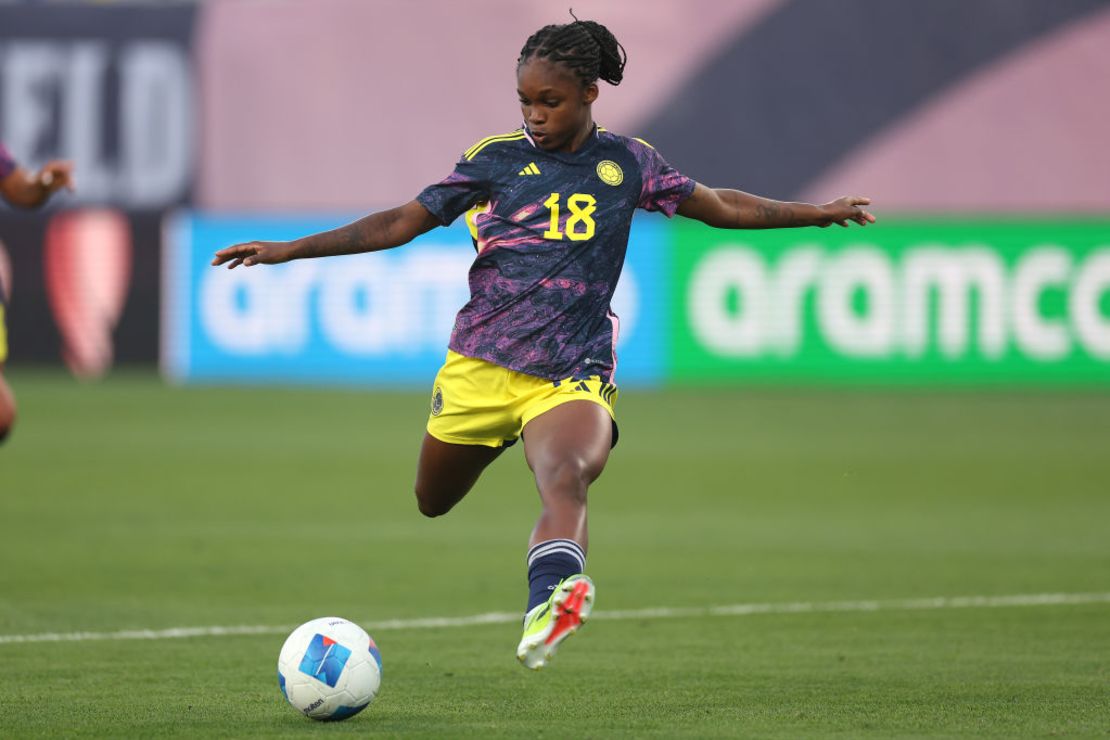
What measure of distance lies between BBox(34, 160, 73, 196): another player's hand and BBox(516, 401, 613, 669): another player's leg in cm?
430

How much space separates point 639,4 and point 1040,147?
582 centimetres

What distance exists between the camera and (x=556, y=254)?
270 inches

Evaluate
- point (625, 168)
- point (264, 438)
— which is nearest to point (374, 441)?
point (264, 438)

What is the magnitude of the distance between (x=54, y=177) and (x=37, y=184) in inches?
3.7

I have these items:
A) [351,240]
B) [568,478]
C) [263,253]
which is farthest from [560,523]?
[263,253]

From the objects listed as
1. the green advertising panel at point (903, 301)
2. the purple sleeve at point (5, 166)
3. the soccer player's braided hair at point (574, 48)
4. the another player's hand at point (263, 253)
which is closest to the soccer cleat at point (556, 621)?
the another player's hand at point (263, 253)

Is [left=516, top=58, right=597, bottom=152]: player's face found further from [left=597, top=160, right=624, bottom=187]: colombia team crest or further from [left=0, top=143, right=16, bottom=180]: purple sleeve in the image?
[left=0, top=143, right=16, bottom=180]: purple sleeve

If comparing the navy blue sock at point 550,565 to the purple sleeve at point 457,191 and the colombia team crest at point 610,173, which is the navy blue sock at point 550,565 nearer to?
the purple sleeve at point 457,191

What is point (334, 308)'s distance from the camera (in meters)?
24.4

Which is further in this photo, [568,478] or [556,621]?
[568,478]

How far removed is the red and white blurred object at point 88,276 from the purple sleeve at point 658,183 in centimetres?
1955

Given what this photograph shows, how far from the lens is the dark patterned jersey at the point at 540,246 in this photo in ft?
22.5

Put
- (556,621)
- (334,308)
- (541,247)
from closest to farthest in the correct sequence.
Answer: (556,621), (541,247), (334,308)

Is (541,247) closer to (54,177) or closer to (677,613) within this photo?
(677,613)
